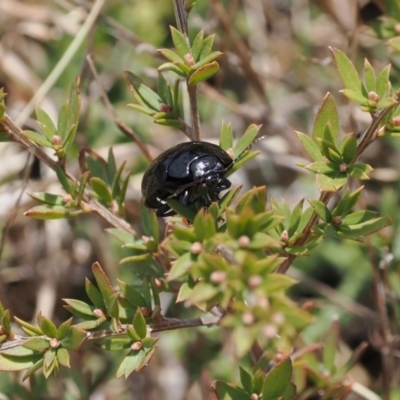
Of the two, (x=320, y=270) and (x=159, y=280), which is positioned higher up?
(x=159, y=280)

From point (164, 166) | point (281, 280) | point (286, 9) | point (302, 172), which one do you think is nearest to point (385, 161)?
point (302, 172)

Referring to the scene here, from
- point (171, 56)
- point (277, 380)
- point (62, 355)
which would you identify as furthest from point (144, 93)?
point (277, 380)

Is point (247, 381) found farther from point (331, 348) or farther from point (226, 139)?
point (226, 139)

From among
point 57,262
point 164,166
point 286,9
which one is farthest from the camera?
point 286,9

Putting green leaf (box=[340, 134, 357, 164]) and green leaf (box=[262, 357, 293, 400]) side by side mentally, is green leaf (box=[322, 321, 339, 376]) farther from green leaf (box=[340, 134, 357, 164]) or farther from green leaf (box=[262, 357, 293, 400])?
green leaf (box=[340, 134, 357, 164])

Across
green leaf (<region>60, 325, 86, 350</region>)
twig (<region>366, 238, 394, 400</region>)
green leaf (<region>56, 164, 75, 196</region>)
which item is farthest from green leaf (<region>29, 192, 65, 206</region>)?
twig (<region>366, 238, 394, 400</region>)

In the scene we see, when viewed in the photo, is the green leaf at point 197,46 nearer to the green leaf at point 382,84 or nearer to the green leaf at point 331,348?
the green leaf at point 382,84

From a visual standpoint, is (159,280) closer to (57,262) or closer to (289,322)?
(289,322)
